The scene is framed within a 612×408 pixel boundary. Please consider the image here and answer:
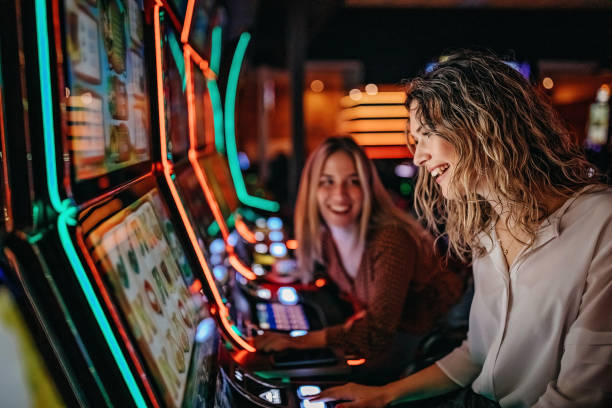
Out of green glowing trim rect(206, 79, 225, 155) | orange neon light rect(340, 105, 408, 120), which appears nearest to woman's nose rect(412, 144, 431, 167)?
green glowing trim rect(206, 79, 225, 155)

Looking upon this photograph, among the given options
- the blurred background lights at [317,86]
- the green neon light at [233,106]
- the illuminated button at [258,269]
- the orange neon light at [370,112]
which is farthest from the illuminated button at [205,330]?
the blurred background lights at [317,86]

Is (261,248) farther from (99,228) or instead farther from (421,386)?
(99,228)

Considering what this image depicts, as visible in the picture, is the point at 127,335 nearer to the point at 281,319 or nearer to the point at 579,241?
the point at 579,241

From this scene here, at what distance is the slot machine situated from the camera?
665 mm

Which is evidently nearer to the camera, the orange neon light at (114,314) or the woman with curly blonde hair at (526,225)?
the orange neon light at (114,314)

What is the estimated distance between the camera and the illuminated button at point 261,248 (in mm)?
2838

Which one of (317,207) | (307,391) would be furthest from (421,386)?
(317,207)

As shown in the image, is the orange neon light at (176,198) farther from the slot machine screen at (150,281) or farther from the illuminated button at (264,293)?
the illuminated button at (264,293)

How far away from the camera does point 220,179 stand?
10.3 ft

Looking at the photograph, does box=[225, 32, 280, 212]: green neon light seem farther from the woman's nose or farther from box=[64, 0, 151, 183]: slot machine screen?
the woman's nose

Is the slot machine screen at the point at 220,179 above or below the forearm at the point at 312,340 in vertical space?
above

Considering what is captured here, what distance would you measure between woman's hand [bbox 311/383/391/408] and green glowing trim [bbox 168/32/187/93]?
119cm

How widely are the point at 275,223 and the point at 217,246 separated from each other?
160 cm

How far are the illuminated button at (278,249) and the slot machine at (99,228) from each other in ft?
5.26
